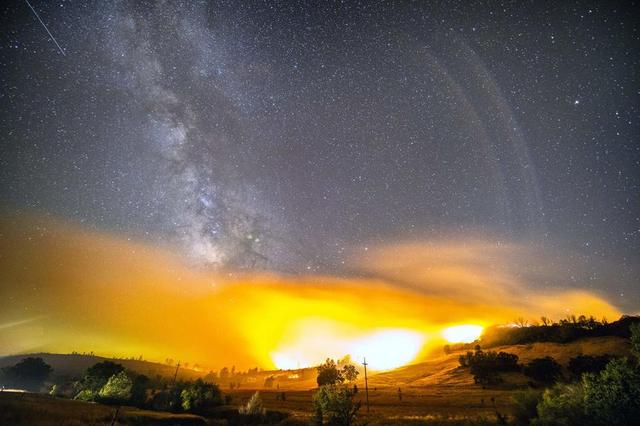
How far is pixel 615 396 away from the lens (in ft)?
51.7

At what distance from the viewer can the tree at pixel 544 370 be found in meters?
68.5

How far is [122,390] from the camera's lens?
1875 inches

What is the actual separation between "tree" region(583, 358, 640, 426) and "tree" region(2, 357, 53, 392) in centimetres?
15142

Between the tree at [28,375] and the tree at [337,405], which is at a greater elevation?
the tree at [337,405]

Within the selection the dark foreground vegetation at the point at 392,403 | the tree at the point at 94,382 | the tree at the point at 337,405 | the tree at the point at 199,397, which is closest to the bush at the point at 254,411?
the dark foreground vegetation at the point at 392,403

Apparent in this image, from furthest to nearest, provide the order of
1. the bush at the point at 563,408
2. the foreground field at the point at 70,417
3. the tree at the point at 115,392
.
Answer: the tree at the point at 115,392 < the foreground field at the point at 70,417 < the bush at the point at 563,408

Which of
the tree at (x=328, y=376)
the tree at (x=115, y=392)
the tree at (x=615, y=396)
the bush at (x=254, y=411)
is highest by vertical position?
the tree at (x=615, y=396)

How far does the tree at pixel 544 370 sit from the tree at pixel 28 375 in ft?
489

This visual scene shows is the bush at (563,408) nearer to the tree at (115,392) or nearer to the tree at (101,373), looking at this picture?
the tree at (115,392)

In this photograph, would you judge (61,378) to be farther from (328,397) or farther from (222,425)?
(328,397)

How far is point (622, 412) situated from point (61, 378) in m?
164

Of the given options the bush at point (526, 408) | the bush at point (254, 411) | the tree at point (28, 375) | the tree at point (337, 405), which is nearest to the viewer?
the bush at point (526, 408)

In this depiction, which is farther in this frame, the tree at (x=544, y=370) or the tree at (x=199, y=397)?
the tree at (x=544, y=370)

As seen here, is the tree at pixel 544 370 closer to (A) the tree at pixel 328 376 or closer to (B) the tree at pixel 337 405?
(A) the tree at pixel 328 376
